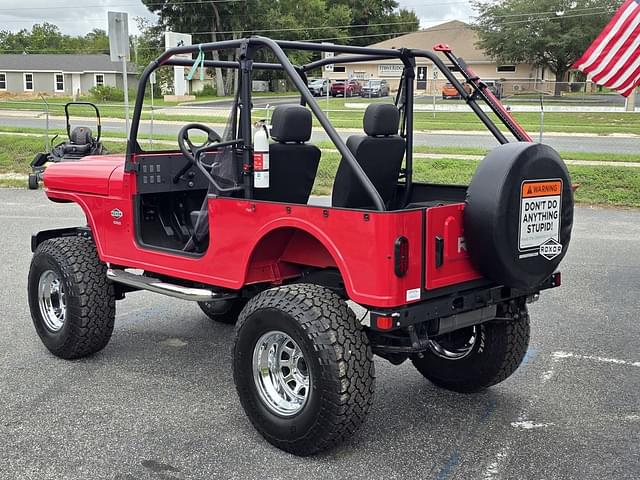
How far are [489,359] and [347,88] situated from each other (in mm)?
41719

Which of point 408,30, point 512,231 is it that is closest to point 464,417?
point 512,231

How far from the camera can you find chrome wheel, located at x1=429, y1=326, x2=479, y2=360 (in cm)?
477

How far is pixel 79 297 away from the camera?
5.16 metres

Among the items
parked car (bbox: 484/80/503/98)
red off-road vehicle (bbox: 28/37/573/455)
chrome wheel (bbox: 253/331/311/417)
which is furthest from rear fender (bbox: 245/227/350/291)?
parked car (bbox: 484/80/503/98)

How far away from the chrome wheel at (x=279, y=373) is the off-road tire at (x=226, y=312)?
2.17 meters

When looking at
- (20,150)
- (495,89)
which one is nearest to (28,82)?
(20,150)

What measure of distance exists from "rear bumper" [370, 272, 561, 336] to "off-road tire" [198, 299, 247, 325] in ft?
8.26

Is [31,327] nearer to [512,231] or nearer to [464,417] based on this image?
[464,417]

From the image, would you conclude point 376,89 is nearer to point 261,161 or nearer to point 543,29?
point 543,29

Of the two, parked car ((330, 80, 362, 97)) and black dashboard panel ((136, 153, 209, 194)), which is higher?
parked car ((330, 80, 362, 97))

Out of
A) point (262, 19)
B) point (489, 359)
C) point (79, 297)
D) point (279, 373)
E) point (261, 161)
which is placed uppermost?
point (262, 19)

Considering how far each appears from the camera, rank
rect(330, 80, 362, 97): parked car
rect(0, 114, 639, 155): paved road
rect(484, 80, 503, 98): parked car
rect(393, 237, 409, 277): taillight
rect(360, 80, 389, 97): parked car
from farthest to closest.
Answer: rect(330, 80, 362, 97): parked car → rect(360, 80, 389, 97): parked car → rect(0, 114, 639, 155): paved road → rect(484, 80, 503, 98): parked car → rect(393, 237, 409, 277): taillight

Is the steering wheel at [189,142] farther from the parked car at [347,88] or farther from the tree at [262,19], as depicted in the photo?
the tree at [262,19]

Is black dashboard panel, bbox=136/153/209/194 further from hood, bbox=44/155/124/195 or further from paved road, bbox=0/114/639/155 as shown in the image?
paved road, bbox=0/114/639/155
